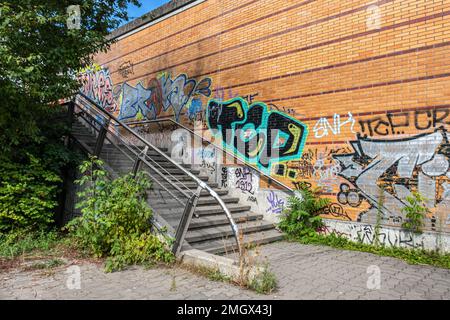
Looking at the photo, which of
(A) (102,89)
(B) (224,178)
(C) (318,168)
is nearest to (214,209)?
(B) (224,178)

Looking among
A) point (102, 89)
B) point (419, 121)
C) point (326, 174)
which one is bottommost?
point (326, 174)

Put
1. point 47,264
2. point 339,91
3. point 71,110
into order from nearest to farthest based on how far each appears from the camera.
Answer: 1. point 47,264
2. point 339,91
3. point 71,110

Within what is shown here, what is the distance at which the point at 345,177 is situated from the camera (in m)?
6.38

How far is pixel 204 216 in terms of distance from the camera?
668cm

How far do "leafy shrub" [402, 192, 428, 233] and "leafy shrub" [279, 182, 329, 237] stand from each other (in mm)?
1460

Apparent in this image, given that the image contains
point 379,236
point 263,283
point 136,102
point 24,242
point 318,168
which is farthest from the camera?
point 136,102

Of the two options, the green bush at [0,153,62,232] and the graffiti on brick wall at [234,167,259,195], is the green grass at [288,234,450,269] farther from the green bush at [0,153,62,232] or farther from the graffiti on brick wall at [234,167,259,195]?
the green bush at [0,153,62,232]

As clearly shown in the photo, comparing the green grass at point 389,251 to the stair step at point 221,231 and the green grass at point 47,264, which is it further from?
the green grass at point 47,264

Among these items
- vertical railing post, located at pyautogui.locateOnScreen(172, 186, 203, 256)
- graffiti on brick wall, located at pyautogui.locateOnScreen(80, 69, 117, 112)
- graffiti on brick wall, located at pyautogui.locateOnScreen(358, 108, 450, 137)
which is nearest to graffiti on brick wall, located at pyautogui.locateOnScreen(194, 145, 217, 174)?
vertical railing post, located at pyautogui.locateOnScreen(172, 186, 203, 256)

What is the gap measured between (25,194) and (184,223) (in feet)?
10.4

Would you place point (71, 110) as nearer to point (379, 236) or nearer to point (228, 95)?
point (228, 95)

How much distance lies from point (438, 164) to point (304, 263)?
8.83 feet

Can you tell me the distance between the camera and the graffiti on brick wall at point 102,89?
12922mm

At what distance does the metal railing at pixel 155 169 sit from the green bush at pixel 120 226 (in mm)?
258
